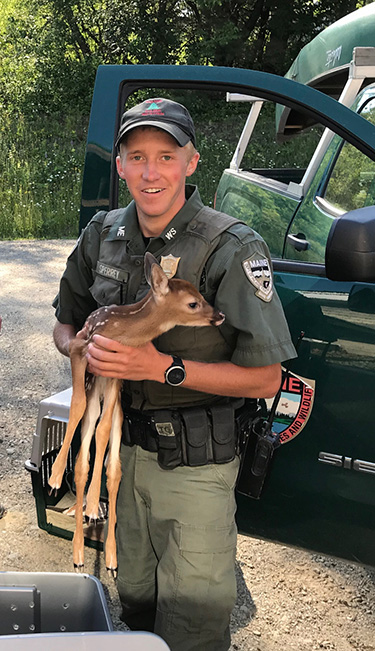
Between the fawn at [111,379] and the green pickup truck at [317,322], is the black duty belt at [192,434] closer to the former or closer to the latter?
the fawn at [111,379]

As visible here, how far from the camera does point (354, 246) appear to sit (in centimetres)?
182

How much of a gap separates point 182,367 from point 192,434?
0.79ft

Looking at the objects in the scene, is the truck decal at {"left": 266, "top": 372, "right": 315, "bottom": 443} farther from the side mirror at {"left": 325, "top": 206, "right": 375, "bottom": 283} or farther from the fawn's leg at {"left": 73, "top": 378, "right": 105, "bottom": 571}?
the fawn's leg at {"left": 73, "top": 378, "right": 105, "bottom": 571}

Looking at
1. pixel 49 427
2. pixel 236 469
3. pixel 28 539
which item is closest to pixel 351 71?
pixel 236 469

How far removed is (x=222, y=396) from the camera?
1971 mm

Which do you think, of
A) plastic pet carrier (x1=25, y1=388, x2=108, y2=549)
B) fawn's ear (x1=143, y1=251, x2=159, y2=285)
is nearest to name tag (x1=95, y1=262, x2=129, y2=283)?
fawn's ear (x1=143, y1=251, x2=159, y2=285)

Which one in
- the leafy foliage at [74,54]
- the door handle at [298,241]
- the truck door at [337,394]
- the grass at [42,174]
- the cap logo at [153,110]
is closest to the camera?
the cap logo at [153,110]

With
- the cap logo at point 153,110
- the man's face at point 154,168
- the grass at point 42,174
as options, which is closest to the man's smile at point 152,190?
the man's face at point 154,168

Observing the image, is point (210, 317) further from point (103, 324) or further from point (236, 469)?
point (236, 469)

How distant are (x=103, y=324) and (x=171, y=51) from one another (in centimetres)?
1493

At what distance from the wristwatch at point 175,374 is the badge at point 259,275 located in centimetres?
28

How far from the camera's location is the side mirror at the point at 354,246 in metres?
1.81

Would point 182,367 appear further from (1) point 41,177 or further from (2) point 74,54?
(2) point 74,54

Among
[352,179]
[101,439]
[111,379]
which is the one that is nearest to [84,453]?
[101,439]
